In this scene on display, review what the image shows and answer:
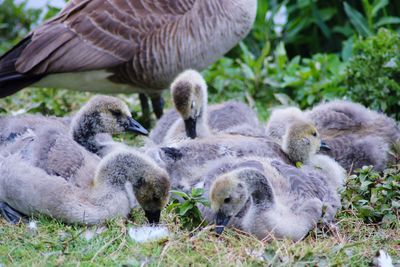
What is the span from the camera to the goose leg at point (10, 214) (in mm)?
6070

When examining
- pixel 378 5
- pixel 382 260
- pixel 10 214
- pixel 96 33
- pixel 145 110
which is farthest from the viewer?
pixel 378 5

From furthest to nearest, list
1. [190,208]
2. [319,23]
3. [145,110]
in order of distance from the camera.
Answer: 1. [319,23]
2. [145,110]
3. [190,208]

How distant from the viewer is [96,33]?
8141 millimetres

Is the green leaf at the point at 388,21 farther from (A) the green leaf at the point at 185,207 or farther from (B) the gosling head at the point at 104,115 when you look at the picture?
(A) the green leaf at the point at 185,207

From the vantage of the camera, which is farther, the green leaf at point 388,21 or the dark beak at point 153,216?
the green leaf at point 388,21

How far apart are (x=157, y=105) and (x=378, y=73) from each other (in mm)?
2292

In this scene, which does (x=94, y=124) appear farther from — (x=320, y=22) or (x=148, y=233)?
(x=320, y=22)

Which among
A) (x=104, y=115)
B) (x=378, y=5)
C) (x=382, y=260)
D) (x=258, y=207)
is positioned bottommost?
(x=378, y=5)

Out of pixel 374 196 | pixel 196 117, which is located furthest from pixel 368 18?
pixel 374 196

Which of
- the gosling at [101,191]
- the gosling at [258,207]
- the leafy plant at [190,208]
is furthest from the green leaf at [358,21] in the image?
the gosling at [101,191]

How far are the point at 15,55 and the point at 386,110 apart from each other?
3.68 metres

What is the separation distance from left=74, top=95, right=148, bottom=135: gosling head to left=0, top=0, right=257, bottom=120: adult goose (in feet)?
4.35

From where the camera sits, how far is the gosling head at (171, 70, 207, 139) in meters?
7.08

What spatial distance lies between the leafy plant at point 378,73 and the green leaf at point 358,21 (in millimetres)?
1414
